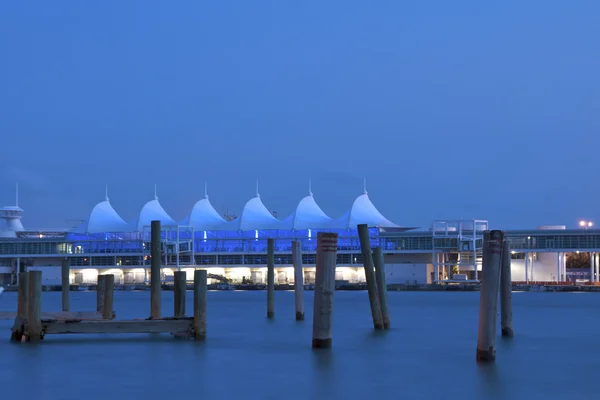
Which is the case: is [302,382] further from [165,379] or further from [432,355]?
[432,355]

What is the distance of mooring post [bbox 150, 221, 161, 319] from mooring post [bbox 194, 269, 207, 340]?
1.85 meters

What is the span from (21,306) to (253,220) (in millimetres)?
94495

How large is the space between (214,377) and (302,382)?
190 cm

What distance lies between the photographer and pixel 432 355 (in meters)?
25.6

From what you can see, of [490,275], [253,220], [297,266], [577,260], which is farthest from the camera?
[577,260]

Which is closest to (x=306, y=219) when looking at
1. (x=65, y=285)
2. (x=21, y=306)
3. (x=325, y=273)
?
(x=65, y=285)

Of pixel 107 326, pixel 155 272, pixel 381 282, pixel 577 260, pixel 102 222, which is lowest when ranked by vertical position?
pixel 107 326

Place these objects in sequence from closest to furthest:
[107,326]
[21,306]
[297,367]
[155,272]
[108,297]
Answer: [297,367], [107,326], [21,306], [155,272], [108,297]

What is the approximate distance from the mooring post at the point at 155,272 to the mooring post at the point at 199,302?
6.06 ft

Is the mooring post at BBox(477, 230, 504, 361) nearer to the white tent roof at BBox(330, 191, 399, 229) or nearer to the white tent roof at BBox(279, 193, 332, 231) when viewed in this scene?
the white tent roof at BBox(330, 191, 399, 229)

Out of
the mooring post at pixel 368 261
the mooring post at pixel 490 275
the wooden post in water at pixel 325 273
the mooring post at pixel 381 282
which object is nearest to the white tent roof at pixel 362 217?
the mooring post at pixel 381 282

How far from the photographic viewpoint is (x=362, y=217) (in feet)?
376

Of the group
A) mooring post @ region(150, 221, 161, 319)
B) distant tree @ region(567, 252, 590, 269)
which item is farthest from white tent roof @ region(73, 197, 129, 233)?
mooring post @ region(150, 221, 161, 319)

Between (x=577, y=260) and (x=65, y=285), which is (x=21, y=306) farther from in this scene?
(x=577, y=260)
